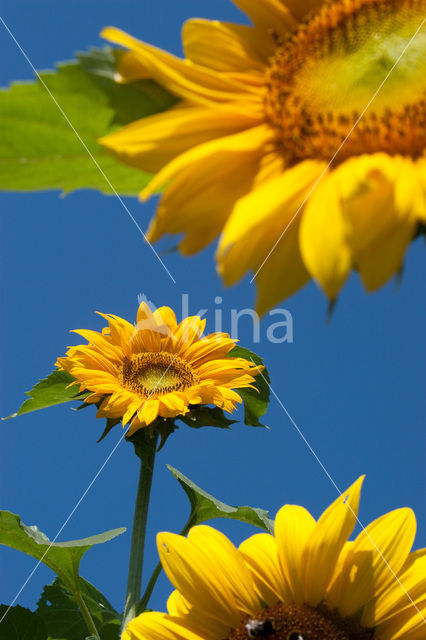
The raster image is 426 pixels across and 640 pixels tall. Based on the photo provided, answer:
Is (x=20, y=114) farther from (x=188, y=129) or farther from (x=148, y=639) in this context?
(x=148, y=639)

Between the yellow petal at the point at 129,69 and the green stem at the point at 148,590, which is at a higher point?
the yellow petal at the point at 129,69

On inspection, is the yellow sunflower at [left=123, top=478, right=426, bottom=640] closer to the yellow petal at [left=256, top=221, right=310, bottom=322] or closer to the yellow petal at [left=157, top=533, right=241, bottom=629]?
the yellow petal at [left=157, top=533, right=241, bottom=629]

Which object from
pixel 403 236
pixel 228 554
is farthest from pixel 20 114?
pixel 228 554

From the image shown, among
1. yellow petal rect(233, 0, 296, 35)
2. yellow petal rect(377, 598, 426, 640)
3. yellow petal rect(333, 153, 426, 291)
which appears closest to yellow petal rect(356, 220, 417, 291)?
yellow petal rect(333, 153, 426, 291)

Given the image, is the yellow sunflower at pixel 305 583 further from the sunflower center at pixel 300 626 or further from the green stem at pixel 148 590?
the green stem at pixel 148 590

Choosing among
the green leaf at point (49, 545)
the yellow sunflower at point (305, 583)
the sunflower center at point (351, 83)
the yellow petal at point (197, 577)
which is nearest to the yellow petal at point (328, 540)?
the yellow sunflower at point (305, 583)
